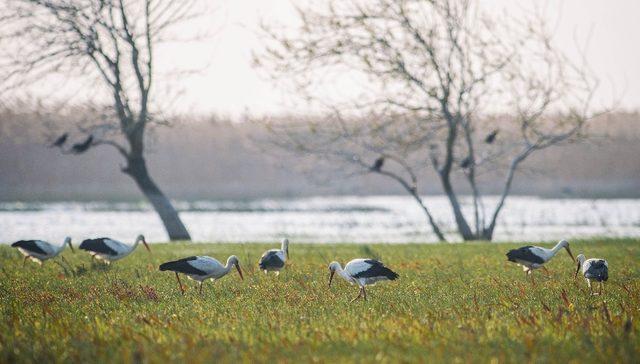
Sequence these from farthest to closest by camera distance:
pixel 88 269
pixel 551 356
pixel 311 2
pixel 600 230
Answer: pixel 600 230 < pixel 311 2 < pixel 88 269 < pixel 551 356

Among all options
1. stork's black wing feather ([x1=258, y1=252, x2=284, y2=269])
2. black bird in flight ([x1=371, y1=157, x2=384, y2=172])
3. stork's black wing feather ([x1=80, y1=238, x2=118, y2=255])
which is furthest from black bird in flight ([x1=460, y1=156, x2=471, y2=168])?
stork's black wing feather ([x1=80, y1=238, x2=118, y2=255])

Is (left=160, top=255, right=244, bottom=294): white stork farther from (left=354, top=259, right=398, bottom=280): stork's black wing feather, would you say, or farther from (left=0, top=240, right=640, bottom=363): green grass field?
(left=354, top=259, right=398, bottom=280): stork's black wing feather

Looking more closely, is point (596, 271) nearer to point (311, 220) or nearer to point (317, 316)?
point (317, 316)

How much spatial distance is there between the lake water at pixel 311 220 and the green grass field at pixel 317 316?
15.3 metres

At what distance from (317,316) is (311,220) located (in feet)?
116

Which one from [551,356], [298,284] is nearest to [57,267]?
[298,284]

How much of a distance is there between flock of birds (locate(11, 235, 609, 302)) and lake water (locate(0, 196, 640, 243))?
42.9 ft

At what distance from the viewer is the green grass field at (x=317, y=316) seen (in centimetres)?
877

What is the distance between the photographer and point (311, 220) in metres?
46.8

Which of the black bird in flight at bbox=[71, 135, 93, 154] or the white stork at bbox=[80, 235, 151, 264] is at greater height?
the black bird in flight at bbox=[71, 135, 93, 154]

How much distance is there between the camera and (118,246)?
59.8 ft

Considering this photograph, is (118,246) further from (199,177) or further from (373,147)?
(199,177)

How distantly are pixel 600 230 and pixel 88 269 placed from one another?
25885 millimetres

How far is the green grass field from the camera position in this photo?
877 cm
